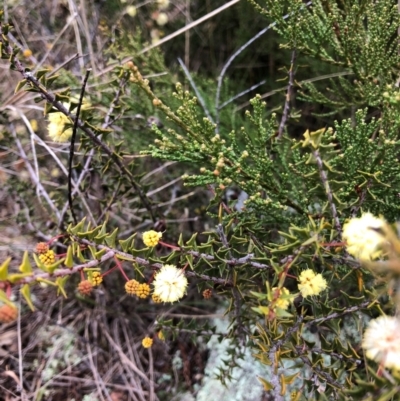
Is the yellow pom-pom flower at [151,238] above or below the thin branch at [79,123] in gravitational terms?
below

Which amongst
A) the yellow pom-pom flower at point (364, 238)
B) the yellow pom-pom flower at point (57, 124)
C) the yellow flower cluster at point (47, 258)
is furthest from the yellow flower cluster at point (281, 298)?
the yellow pom-pom flower at point (57, 124)

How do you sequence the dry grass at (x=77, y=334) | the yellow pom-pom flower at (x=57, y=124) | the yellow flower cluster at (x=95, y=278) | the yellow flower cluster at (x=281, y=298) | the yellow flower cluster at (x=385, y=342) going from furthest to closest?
1. the dry grass at (x=77, y=334)
2. the yellow pom-pom flower at (x=57, y=124)
3. the yellow flower cluster at (x=95, y=278)
4. the yellow flower cluster at (x=281, y=298)
5. the yellow flower cluster at (x=385, y=342)

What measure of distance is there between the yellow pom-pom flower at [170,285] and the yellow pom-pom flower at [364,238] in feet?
1.14

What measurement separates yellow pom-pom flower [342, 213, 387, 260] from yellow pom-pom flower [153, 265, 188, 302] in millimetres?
346

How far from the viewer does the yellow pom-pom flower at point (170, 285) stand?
36.9 inches

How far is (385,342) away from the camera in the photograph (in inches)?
28.1

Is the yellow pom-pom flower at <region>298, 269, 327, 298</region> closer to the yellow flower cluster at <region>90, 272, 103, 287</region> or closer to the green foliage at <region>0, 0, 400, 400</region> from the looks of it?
the green foliage at <region>0, 0, 400, 400</region>

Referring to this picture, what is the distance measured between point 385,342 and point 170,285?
1.39 feet

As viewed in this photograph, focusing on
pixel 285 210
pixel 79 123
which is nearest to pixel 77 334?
pixel 79 123

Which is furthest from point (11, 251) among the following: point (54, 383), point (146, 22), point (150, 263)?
point (146, 22)

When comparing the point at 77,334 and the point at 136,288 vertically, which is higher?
the point at 136,288

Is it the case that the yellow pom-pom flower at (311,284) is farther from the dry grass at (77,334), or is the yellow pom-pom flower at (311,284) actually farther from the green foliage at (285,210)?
the dry grass at (77,334)

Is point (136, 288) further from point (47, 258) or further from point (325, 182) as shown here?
point (325, 182)

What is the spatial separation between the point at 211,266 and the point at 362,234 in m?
0.36
